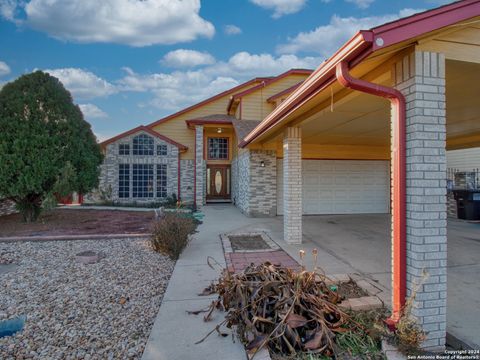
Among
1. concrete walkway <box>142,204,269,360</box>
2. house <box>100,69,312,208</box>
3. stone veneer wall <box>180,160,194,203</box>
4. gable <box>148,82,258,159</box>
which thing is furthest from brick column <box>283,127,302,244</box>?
gable <box>148,82,258,159</box>

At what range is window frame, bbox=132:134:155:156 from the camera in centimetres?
1519

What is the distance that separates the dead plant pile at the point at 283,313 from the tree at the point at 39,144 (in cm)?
774

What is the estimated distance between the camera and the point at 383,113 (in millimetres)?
5488

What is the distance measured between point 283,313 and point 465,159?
1608 centimetres

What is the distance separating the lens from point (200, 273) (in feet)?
14.8

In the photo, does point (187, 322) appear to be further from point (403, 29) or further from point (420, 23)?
point (420, 23)

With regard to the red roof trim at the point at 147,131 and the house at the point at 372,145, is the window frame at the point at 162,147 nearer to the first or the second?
the house at the point at 372,145

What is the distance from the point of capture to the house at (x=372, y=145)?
2.49 m

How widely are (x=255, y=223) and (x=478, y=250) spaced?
227 inches

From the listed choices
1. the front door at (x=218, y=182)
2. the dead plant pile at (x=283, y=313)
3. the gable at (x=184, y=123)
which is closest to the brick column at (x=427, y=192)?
the dead plant pile at (x=283, y=313)

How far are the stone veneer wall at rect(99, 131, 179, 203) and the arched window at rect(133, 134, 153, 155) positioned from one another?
0.60 ft

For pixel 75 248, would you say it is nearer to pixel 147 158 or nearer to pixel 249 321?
pixel 249 321

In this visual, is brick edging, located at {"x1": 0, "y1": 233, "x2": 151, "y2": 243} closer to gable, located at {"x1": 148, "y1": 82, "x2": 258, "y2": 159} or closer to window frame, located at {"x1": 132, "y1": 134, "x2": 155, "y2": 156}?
window frame, located at {"x1": 132, "y1": 134, "x2": 155, "y2": 156}

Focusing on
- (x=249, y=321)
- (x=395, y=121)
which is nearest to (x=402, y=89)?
(x=395, y=121)
